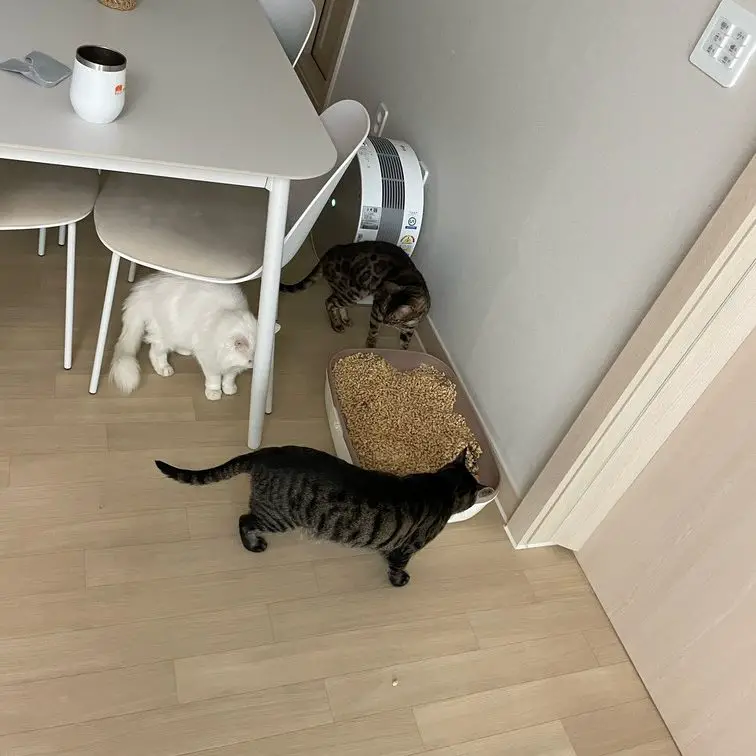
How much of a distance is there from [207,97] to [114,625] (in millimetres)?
1153

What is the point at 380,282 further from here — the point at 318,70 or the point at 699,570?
the point at 318,70

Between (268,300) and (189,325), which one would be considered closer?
(268,300)

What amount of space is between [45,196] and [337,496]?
967 mm

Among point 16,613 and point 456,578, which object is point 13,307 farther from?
point 456,578

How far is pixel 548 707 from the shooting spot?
5.18 feet

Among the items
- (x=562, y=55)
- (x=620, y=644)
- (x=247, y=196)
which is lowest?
(x=620, y=644)

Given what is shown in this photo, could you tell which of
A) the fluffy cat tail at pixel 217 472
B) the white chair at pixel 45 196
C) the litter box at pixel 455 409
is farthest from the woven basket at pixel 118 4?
the fluffy cat tail at pixel 217 472

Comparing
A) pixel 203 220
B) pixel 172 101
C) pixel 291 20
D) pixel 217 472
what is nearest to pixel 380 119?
pixel 291 20

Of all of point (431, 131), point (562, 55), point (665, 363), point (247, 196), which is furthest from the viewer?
point (431, 131)

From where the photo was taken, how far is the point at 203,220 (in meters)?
1.69

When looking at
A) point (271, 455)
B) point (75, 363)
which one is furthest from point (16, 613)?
point (75, 363)

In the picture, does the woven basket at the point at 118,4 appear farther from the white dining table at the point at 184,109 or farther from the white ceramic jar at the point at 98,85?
the white ceramic jar at the point at 98,85

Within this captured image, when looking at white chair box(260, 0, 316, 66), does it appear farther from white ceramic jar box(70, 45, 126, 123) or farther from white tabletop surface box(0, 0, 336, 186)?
white ceramic jar box(70, 45, 126, 123)

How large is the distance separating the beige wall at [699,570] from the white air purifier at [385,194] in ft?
3.80
